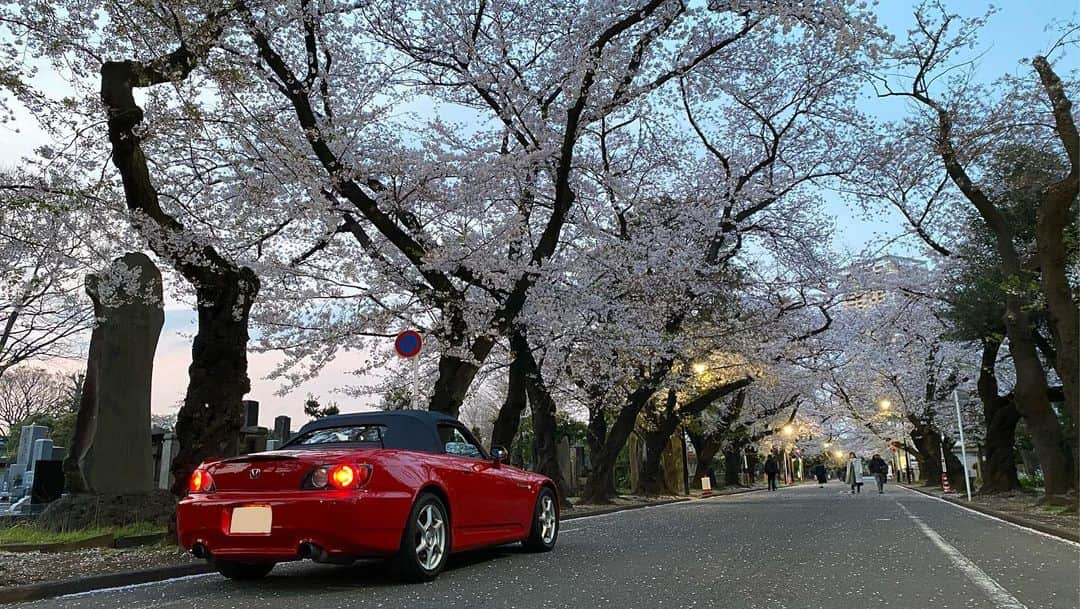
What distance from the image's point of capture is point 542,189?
15.8 meters

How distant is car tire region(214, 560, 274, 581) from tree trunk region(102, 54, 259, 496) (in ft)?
8.08

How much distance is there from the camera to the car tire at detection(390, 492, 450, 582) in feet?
17.7

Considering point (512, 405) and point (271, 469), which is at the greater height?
→ point (512, 405)

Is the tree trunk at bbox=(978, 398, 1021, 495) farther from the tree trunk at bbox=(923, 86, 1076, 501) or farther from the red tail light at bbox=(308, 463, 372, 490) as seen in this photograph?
the red tail light at bbox=(308, 463, 372, 490)

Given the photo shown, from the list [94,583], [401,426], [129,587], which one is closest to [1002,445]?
[401,426]

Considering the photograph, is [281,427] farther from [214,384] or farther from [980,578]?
[980,578]

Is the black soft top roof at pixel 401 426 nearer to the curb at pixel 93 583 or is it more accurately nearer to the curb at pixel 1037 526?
the curb at pixel 93 583

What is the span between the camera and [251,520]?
17.0ft

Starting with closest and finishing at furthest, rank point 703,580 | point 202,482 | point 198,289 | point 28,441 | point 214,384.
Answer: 1. point 703,580
2. point 202,482
3. point 214,384
4. point 198,289
5. point 28,441

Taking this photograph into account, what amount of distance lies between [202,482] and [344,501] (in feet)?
4.28

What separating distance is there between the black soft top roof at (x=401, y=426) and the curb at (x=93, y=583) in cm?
158

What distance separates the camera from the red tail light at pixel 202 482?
5.57 m

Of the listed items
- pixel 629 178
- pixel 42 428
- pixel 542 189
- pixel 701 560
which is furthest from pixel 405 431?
pixel 42 428

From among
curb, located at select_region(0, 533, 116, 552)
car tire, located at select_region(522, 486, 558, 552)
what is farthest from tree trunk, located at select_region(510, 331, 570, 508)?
curb, located at select_region(0, 533, 116, 552)
